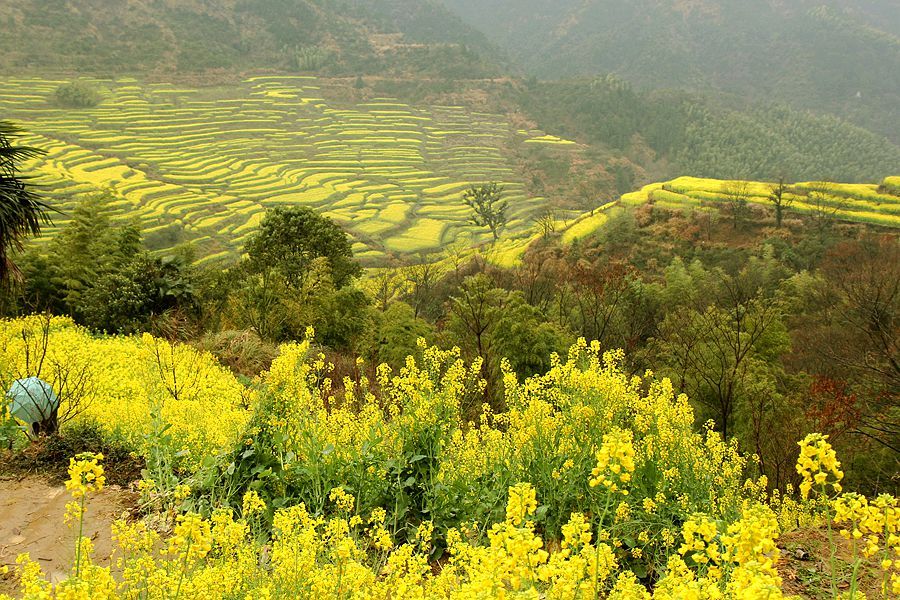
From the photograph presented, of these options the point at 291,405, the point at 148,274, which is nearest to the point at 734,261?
the point at 148,274

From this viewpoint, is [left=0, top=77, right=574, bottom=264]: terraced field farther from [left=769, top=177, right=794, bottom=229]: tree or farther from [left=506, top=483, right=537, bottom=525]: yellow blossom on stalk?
[left=506, top=483, right=537, bottom=525]: yellow blossom on stalk

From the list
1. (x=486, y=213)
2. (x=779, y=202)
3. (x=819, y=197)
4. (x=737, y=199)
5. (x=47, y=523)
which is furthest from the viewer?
(x=486, y=213)

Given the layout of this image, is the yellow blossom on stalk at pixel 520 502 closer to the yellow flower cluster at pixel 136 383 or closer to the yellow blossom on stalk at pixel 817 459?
the yellow blossom on stalk at pixel 817 459

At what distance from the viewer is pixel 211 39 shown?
10212 centimetres

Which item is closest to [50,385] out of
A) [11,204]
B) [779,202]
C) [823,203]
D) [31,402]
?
[31,402]

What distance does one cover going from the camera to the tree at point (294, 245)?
19688 mm

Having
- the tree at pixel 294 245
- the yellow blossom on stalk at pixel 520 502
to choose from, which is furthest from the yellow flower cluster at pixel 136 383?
the tree at pixel 294 245

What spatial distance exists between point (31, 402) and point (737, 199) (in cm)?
3816

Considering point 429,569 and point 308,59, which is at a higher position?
point 308,59

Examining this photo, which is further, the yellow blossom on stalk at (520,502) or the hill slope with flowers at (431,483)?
the hill slope with flowers at (431,483)

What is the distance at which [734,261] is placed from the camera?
2873 centimetres

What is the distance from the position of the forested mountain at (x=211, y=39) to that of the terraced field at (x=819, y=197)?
7371 cm

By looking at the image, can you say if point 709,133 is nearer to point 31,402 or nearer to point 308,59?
point 308,59

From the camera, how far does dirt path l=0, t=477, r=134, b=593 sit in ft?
15.9
